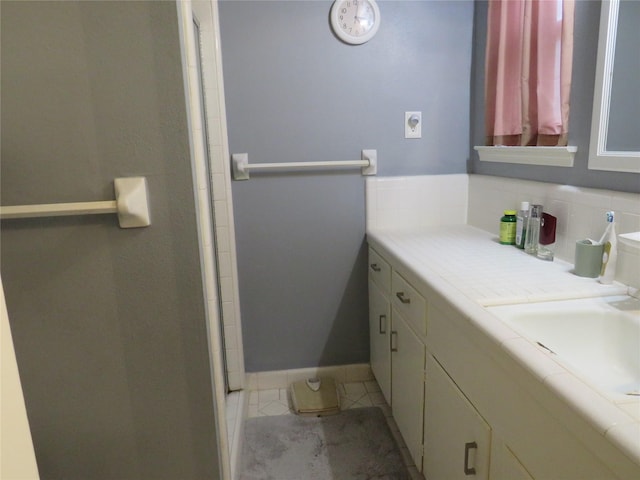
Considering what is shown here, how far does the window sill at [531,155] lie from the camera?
147 cm

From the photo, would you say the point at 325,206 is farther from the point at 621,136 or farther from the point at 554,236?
the point at 621,136

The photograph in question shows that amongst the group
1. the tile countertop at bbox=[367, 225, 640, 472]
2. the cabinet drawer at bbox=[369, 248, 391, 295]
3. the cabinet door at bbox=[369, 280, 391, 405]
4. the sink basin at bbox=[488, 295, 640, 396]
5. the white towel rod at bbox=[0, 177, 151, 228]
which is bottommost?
the cabinet door at bbox=[369, 280, 391, 405]

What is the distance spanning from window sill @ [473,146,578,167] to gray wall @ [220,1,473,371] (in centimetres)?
24

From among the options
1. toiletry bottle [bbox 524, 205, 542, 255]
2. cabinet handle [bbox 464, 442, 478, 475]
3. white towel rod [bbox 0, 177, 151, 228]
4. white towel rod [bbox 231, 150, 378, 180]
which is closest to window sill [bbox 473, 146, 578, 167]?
toiletry bottle [bbox 524, 205, 542, 255]

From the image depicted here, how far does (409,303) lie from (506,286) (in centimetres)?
37

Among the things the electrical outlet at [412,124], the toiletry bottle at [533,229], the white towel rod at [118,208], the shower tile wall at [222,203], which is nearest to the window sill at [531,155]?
the toiletry bottle at [533,229]

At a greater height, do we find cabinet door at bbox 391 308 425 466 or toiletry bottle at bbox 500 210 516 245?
toiletry bottle at bbox 500 210 516 245

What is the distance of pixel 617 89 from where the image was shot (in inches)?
51.8

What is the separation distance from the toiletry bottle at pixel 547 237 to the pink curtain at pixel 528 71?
0.26 meters

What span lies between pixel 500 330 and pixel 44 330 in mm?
970

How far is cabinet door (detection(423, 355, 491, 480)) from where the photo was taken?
3.47 feet

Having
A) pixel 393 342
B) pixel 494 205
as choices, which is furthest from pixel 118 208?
pixel 494 205

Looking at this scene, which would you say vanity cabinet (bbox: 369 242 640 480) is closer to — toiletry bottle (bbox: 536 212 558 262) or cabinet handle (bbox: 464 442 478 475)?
cabinet handle (bbox: 464 442 478 475)

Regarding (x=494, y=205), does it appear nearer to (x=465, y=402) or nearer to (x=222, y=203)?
(x=465, y=402)
